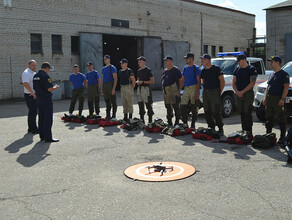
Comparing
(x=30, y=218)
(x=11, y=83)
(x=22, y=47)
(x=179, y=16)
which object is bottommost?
(x=30, y=218)

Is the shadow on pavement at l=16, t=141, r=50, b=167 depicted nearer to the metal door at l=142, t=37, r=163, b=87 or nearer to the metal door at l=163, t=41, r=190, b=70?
the metal door at l=142, t=37, r=163, b=87

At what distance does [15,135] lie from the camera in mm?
8969

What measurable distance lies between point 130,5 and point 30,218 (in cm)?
2367

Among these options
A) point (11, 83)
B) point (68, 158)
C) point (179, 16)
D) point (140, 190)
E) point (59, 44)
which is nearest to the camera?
point (140, 190)

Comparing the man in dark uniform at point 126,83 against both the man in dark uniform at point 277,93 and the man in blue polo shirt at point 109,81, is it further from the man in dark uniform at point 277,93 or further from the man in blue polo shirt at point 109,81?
the man in dark uniform at point 277,93

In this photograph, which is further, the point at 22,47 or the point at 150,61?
the point at 150,61

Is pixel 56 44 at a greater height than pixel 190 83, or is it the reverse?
pixel 56 44

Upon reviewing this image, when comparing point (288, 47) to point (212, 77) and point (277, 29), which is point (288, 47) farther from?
point (212, 77)

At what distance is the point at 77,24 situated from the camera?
2241 centimetres

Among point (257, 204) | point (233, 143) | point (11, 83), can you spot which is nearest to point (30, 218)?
point (257, 204)

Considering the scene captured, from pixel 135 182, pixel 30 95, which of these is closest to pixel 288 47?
pixel 30 95

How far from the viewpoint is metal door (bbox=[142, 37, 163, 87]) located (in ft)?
87.7

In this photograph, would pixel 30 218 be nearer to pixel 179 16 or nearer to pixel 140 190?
pixel 140 190

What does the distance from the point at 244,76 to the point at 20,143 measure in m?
5.39
